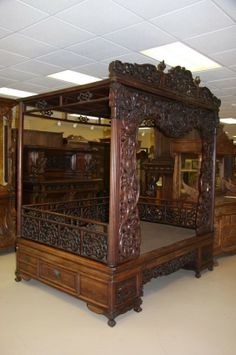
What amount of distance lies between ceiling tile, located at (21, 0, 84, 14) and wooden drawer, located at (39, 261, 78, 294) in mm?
2501

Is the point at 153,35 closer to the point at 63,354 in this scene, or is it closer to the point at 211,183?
the point at 211,183

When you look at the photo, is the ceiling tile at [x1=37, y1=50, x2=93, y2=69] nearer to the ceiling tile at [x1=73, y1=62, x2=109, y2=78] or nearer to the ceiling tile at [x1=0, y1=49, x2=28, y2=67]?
the ceiling tile at [x1=73, y1=62, x2=109, y2=78]

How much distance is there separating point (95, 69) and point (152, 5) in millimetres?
2067

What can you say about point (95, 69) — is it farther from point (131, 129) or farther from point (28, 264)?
point (28, 264)

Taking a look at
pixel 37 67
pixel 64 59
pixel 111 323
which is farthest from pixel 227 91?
pixel 111 323

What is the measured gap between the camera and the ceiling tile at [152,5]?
2.56 m

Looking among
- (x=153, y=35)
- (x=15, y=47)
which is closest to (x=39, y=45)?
(x=15, y=47)

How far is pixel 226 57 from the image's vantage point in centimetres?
397

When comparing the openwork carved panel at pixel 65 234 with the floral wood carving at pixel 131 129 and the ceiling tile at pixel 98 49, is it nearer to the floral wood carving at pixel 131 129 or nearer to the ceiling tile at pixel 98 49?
the floral wood carving at pixel 131 129

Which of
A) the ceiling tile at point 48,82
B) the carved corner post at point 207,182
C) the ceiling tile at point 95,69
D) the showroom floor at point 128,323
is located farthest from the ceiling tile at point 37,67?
the showroom floor at point 128,323

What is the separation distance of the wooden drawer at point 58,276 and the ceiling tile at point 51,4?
250cm

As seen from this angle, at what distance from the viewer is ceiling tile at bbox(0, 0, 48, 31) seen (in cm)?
268

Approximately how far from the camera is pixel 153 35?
3.25 m

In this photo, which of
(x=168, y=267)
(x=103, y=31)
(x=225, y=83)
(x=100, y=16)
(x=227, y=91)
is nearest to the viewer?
(x=100, y=16)
